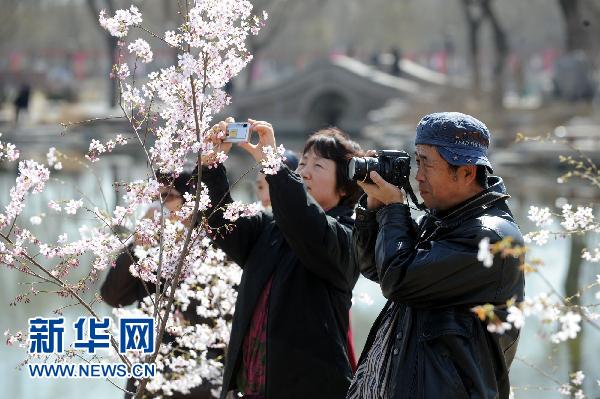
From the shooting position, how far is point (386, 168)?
2.86 metres

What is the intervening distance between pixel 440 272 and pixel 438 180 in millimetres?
308

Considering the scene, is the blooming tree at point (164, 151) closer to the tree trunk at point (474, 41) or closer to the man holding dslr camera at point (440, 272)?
the man holding dslr camera at point (440, 272)

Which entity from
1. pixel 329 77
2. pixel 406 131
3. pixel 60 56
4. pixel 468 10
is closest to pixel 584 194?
pixel 406 131

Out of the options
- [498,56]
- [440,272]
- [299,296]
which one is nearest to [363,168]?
[440,272]

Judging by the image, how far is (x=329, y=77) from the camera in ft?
93.1

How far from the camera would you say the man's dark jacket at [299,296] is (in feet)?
10.9

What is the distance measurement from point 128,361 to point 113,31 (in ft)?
3.61

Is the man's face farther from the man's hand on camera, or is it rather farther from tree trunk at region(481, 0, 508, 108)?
tree trunk at region(481, 0, 508, 108)

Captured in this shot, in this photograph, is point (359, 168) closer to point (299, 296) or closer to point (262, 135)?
point (262, 135)

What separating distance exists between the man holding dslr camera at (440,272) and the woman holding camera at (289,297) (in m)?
0.47

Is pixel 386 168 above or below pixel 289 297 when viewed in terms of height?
above

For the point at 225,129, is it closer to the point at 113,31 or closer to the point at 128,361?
the point at 113,31

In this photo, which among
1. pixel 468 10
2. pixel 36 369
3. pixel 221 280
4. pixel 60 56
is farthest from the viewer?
pixel 60 56

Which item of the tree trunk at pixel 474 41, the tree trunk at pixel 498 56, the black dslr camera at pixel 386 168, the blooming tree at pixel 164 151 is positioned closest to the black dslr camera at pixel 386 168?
the black dslr camera at pixel 386 168
